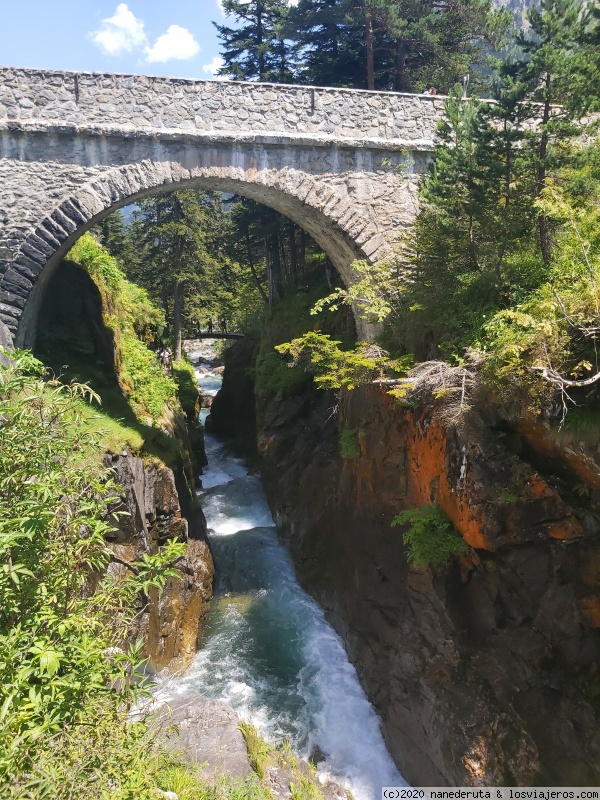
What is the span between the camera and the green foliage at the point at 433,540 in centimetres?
641

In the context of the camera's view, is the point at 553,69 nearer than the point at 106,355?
Yes

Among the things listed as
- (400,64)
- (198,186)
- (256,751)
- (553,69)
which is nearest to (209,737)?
(256,751)

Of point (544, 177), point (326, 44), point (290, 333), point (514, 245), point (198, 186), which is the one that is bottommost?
point (290, 333)

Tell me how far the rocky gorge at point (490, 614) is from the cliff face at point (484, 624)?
0.05 feet

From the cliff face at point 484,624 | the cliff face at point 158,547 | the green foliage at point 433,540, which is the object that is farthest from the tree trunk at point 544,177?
the cliff face at point 158,547

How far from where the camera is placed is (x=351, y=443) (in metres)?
9.34

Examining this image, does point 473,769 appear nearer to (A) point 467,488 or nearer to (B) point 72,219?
(A) point 467,488

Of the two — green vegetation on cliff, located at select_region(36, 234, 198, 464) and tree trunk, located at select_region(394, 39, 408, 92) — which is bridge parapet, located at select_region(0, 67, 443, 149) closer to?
green vegetation on cliff, located at select_region(36, 234, 198, 464)

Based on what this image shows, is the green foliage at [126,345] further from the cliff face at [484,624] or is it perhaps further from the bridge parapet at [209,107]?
the cliff face at [484,624]

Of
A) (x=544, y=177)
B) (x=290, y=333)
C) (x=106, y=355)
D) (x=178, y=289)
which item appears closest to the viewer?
(x=544, y=177)

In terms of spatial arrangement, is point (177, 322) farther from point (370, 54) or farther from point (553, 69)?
point (553, 69)

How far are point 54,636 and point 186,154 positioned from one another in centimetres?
829

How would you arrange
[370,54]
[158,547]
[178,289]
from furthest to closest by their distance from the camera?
[178,289], [370,54], [158,547]

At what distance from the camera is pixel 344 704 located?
8.16m
